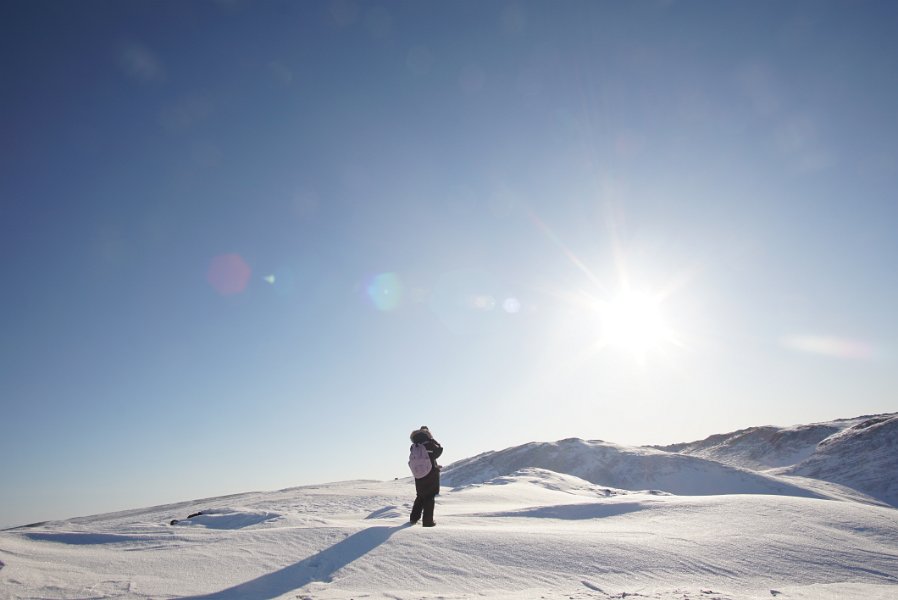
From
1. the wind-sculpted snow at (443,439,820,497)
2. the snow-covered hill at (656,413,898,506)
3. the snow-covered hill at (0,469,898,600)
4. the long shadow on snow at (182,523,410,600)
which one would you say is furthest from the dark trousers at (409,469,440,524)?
the snow-covered hill at (656,413,898,506)

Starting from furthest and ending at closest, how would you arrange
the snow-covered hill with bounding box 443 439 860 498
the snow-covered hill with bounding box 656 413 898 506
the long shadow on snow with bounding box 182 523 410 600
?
the snow-covered hill with bounding box 656 413 898 506 < the snow-covered hill with bounding box 443 439 860 498 < the long shadow on snow with bounding box 182 523 410 600

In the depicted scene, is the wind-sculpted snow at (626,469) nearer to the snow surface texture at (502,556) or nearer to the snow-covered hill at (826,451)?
the snow-covered hill at (826,451)

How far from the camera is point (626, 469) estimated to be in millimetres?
73750

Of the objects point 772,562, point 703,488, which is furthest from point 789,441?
point 772,562

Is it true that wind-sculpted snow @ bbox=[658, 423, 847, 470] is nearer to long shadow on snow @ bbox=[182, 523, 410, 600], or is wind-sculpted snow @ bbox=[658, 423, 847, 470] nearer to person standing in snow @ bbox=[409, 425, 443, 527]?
person standing in snow @ bbox=[409, 425, 443, 527]

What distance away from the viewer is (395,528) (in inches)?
266

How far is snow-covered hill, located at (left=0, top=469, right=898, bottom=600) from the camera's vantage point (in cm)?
447

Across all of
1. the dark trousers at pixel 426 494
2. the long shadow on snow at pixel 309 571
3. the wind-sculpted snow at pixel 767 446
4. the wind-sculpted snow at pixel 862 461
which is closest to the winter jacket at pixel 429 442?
the dark trousers at pixel 426 494

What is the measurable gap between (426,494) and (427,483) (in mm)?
169

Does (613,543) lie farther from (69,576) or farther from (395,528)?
(69,576)

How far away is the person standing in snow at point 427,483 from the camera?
761cm

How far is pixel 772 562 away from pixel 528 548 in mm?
2682

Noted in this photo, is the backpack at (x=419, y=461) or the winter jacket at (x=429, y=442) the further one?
the winter jacket at (x=429, y=442)

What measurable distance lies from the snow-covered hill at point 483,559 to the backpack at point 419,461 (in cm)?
105
